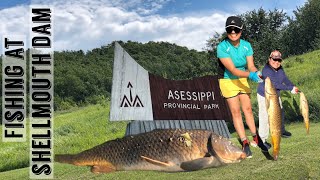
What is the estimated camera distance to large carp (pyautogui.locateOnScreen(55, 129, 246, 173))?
5816 millimetres

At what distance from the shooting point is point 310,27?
878 inches

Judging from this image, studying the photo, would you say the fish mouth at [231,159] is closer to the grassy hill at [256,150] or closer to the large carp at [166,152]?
the large carp at [166,152]

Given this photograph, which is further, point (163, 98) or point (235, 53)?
point (163, 98)

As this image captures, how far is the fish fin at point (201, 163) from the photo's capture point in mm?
5797

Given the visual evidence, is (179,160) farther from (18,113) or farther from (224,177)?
(18,113)

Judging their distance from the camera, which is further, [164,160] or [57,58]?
[57,58]

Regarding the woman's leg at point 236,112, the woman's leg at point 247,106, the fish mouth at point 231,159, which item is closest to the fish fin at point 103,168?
the fish mouth at point 231,159

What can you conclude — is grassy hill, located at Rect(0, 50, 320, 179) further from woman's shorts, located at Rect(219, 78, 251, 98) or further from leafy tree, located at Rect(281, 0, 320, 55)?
leafy tree, located at Rect(281, 0, 320, 55)

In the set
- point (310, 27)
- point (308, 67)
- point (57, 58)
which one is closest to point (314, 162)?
point (308, 67)

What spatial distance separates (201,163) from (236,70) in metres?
1.18

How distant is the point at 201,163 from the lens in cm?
581

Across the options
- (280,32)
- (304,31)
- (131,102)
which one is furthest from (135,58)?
(131,102)

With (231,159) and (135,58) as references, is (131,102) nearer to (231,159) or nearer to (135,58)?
(231,159)

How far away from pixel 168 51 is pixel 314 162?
16809 mm
